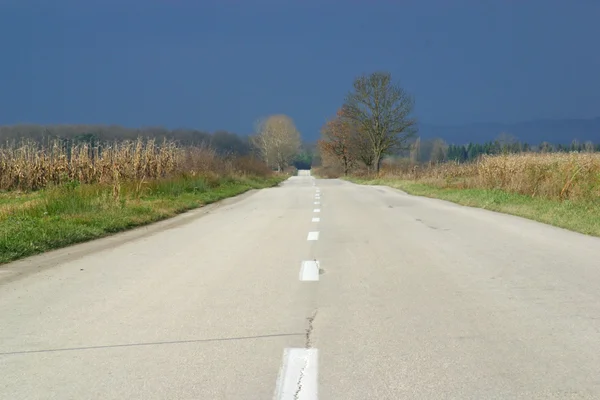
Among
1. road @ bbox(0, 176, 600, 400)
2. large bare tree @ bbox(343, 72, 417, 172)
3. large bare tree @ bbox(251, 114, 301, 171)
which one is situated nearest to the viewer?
road @ bbox(0, 176, 600, 400)

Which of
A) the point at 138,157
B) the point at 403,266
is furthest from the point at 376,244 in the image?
the point at 138,157

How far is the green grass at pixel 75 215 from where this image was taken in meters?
10.8

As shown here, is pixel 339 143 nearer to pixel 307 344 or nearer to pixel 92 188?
pixel 92 188

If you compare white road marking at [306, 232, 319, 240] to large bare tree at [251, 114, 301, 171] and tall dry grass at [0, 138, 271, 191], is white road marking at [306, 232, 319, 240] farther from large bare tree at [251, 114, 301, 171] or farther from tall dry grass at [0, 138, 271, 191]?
large bare tree at [251, 114, 301, 171]

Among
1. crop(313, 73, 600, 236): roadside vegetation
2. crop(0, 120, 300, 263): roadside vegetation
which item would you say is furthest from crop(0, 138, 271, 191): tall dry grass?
crop(313, 73, 600, 236): roadside vegetation

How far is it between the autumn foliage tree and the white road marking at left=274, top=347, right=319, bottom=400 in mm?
71689

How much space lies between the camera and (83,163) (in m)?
26.3

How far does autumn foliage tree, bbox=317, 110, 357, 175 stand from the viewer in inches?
3074

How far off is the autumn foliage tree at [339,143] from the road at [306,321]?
67.2m

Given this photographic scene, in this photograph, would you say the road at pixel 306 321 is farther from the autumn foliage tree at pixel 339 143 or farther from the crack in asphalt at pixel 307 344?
the autumn foliage tree at pixel 339 143

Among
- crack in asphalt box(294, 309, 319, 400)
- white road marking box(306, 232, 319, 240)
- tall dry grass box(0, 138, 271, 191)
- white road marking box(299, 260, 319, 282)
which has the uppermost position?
tall dry grass box(0, 138, 271, 191)

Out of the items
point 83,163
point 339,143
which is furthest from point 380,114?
point 83,163

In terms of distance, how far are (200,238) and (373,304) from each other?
6.57 meters

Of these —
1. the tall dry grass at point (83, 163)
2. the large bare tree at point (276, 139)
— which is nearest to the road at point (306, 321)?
the tall dry grass at point (83, 163)
